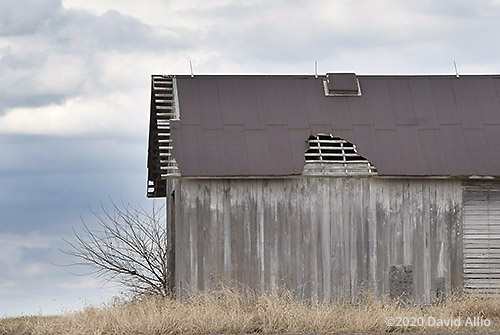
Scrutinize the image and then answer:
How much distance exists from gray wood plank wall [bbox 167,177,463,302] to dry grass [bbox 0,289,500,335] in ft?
1.87

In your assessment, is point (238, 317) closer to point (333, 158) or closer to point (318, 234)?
point (318, 234)

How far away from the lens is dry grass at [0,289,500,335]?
18.0 meters

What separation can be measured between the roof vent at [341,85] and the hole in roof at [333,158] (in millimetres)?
1645

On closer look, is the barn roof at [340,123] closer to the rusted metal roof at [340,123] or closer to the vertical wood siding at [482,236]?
the rusted metal roof at [340,123]

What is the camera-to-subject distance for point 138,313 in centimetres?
1930

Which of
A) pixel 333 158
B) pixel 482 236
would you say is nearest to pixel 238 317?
pixel 333 158

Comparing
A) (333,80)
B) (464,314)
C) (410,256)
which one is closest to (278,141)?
(333,80)

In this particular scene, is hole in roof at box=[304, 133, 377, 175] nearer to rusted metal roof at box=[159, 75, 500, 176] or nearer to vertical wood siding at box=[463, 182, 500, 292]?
rusted metal roof at box=[159, 75, 500, 176]

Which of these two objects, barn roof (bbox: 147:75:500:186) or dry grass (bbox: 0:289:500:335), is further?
barn roof (bbox: 147:75:500:186)

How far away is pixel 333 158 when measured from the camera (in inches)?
839

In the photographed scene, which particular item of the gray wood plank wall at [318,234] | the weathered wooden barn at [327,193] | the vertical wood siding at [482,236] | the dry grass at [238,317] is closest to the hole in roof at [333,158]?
the weathered wooden barn at [327,193]

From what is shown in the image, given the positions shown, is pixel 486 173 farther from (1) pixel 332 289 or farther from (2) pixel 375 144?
(1) pixel 332 289

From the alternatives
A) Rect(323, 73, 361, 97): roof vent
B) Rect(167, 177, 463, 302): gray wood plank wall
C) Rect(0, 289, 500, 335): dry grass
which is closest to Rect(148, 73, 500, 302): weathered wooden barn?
Rect(167, 177, 463, 302): gray wood plank wall

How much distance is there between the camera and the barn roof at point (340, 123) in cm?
2103
